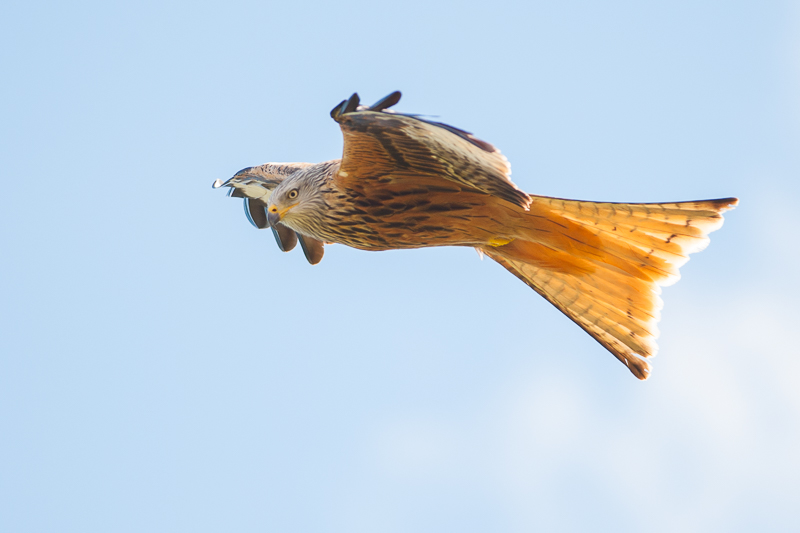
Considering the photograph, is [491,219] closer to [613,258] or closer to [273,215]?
[613,258]

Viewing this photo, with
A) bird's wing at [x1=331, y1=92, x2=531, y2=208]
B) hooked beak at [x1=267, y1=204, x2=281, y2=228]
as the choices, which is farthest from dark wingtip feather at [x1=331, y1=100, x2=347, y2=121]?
hooked beak at [x1=267, y1=204, x2=281, y2=228]

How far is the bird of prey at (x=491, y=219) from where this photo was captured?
5609 millimetres

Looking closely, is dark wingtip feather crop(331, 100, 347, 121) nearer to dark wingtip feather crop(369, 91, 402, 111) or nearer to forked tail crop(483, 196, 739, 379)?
dark wingtip feather crop(369, 91, 402, 111)

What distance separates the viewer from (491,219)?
649 centimetres

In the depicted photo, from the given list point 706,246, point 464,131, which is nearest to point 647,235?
point 706,246

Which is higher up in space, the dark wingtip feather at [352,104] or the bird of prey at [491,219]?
the dark wingtip feather at [352,104]

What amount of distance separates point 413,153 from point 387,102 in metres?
0.60

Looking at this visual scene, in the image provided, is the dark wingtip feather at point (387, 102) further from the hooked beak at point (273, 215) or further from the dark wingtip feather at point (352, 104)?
the hooked beak at point (273, 215)

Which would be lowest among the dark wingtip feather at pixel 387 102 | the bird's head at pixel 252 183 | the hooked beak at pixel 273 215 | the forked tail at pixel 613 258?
the forked tail at pixel 613 258

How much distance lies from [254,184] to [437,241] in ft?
7.14

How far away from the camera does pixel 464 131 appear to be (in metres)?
5.40

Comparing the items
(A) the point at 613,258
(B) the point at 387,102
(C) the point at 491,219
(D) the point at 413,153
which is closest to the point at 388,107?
(B) the point at 387,102

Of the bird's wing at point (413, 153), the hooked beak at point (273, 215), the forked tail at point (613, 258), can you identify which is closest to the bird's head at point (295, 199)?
the hooked beak at point (273, 215)

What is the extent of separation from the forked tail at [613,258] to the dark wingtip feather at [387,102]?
1763 mm
